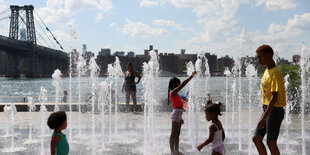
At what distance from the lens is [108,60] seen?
13812cm

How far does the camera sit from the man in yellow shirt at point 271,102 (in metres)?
3.41

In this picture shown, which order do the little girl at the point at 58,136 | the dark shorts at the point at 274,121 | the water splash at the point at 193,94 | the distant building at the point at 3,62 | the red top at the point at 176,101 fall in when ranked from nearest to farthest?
the little girl at the point at 58,136 → the dark shorts at the point at 274,121 → the red top at the point at 176,101 → the water splash at the point at 193,94 → the distant building at the point at 3,62

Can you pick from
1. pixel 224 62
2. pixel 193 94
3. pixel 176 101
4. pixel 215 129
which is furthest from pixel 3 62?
pixel 215 129

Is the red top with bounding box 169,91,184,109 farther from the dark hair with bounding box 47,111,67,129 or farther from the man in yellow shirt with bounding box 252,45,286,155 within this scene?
the dark hair with bounding box 47,111,67,129

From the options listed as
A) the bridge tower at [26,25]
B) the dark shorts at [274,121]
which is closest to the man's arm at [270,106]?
the dark shorts at [274,121]

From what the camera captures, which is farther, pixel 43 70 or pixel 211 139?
pixel 43 70

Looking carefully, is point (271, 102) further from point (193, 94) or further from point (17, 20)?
point (17, 20)

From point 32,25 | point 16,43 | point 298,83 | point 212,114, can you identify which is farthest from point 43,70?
point 212,114

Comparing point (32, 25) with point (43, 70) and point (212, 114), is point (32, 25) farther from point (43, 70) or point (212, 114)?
point (212, 114)

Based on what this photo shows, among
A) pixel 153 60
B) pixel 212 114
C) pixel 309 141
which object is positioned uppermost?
pixel 153 60

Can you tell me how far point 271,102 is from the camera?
133 inches

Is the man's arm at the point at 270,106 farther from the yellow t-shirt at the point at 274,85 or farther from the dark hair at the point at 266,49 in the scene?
the dark hair at the point at 266,49

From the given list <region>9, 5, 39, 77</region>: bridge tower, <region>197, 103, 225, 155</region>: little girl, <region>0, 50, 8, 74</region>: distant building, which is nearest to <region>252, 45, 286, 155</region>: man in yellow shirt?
<region>197, 103, 225, 155</region>: little girl

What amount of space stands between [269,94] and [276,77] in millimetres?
211
